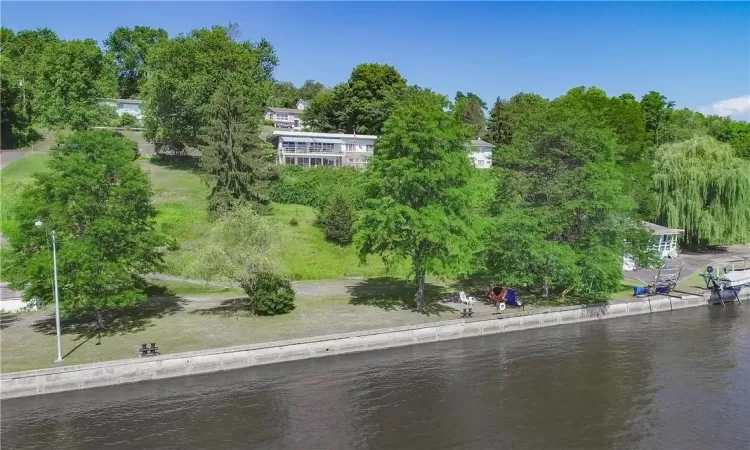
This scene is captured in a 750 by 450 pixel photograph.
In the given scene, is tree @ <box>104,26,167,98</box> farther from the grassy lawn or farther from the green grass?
the grassy lawn

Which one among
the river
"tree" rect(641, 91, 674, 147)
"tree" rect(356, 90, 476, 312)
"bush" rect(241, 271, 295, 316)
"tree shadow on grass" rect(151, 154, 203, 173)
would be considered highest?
"tree" rect(641, 91, 674, 147)

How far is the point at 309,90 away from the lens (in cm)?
17012

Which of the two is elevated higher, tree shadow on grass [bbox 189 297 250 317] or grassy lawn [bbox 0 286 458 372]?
tree shadow on grass [bbox 189 297 250 317]

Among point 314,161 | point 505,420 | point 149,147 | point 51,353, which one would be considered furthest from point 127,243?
point 149,147

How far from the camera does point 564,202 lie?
1433 inches

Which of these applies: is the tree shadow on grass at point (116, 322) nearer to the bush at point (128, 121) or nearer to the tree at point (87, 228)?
the tree at point (87, 228)

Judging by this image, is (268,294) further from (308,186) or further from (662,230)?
(662,230)

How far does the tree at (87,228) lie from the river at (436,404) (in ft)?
20.7

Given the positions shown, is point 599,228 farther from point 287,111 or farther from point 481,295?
point 287,111

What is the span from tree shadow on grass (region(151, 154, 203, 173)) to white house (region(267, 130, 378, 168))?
11.5 m

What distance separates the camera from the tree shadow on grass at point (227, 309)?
34625mm

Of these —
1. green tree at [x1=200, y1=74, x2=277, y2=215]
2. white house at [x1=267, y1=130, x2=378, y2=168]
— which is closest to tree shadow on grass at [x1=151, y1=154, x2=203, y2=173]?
white house at [x1=267, y1=130, x2=378, y2=168]

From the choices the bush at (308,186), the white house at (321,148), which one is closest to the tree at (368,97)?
the white house at (321,148)

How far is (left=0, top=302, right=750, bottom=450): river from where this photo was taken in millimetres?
20266
